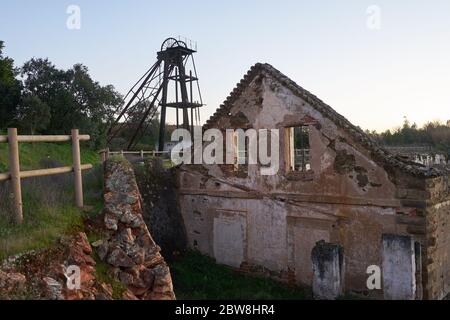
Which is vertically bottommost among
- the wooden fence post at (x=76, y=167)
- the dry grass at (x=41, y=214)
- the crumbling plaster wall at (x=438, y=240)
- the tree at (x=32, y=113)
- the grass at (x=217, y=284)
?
the grass at (x=217, y=284)

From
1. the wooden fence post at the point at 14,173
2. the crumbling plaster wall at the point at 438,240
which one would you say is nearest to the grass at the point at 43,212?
the wooden fence post at the point at 14,173

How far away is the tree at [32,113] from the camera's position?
2336 centimetres

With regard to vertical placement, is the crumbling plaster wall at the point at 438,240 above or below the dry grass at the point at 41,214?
below

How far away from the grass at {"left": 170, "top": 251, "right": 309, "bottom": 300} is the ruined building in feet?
1.39

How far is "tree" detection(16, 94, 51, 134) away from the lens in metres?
23.4

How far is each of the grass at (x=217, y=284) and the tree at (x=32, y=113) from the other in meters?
14.1

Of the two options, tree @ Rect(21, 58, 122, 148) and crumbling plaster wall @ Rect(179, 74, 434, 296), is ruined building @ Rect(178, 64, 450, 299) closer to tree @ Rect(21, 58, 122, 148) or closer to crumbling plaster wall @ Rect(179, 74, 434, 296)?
crumbling plaster wall @ Rect(179, 74, 434, 296)

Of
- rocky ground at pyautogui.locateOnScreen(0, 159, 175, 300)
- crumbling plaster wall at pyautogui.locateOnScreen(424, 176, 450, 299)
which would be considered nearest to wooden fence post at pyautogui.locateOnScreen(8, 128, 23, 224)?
rocky ground at pyautogui.locateOnScreen(0, 159, 175, 300)

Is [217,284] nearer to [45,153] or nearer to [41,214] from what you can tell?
[41,214]

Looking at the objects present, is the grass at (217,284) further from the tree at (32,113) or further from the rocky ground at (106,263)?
the tree at (32,113)

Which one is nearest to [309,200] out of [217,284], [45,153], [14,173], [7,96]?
[217,284]

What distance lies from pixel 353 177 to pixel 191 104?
1976 cm

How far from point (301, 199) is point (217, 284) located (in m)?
3.54

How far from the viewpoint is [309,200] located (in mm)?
12211
